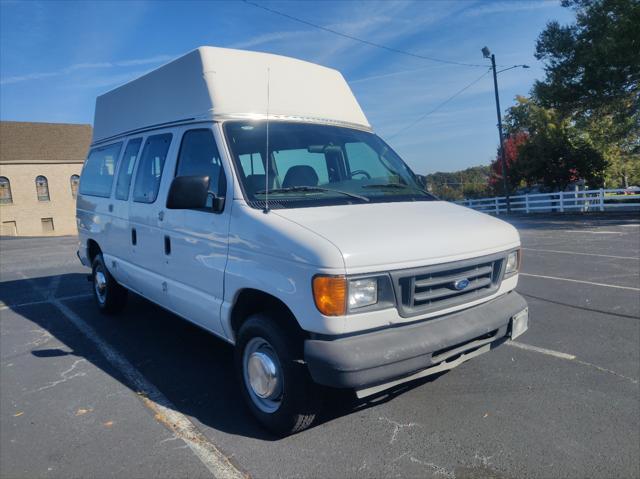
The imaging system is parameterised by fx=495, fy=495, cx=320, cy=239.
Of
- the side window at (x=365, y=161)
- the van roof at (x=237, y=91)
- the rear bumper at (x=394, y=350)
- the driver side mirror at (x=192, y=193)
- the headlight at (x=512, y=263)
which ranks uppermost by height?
the van roof at (x=237, y=91)

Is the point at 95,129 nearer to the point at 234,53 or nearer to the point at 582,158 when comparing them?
the point at 234,53

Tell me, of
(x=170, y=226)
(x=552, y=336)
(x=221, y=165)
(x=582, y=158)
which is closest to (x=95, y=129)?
(x=170, y=226)

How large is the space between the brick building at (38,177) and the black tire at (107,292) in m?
37.8

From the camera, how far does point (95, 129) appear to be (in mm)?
6637

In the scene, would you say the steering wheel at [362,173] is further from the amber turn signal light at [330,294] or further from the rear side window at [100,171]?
the rear side window at [100,171]

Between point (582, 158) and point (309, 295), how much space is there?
30402 mm

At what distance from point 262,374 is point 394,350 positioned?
98cm

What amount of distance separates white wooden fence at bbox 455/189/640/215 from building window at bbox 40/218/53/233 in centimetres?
3400

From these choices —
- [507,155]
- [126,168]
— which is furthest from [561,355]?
[507,155]

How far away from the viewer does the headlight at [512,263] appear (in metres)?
3.78

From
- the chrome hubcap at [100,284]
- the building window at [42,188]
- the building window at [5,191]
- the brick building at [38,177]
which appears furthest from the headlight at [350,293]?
the building window at [42,188]

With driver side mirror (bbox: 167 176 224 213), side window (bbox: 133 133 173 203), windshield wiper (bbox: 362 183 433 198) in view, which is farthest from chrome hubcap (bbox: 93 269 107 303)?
windshield wiper (bbox: 362 183 433 198)

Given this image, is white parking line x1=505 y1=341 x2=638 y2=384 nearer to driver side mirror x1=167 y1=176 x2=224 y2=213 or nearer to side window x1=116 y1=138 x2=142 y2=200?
driver side mirror x1=167 y1=176 x2=224 y2=213

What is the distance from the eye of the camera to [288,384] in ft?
10.2
